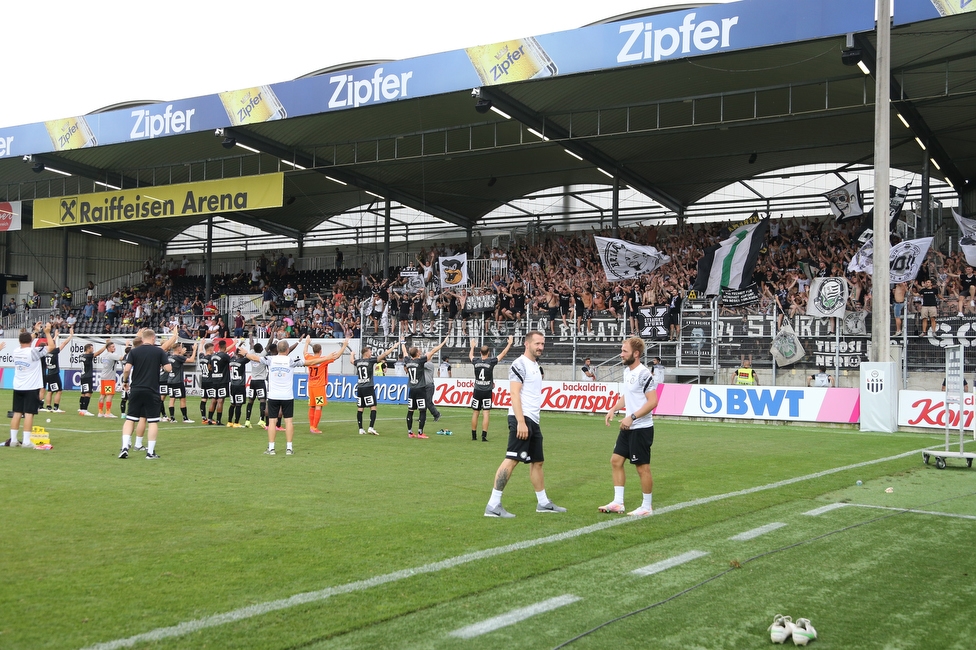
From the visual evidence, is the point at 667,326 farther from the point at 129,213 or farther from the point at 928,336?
the point at 129,213

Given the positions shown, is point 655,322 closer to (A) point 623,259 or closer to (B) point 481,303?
(A) point 623,259

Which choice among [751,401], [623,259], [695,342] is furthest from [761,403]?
[623,259]

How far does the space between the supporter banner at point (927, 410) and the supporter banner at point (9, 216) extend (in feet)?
117

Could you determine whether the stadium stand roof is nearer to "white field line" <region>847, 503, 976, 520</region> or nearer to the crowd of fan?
the crowd of fan

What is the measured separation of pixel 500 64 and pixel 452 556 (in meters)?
21.5

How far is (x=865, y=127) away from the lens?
30.8 m

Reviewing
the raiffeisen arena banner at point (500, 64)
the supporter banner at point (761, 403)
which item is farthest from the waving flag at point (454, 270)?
the supporter banner at point (761, 403)

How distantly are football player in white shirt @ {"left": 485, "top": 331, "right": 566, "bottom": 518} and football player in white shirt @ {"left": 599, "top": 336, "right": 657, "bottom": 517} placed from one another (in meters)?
0.74

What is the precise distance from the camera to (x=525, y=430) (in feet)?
28.1

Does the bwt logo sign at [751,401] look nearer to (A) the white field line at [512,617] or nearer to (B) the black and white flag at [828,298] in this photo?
(B) the black and white flag at [828,298]

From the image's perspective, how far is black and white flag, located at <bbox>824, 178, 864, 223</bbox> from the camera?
30688 millimetres

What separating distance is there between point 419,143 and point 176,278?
81.7 ft

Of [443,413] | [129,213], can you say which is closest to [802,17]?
[443,413]

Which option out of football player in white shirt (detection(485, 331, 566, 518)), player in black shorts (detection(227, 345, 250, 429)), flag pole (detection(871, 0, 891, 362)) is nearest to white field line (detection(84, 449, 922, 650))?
football player in white shirt (detection(485, 331, 566, 518))
